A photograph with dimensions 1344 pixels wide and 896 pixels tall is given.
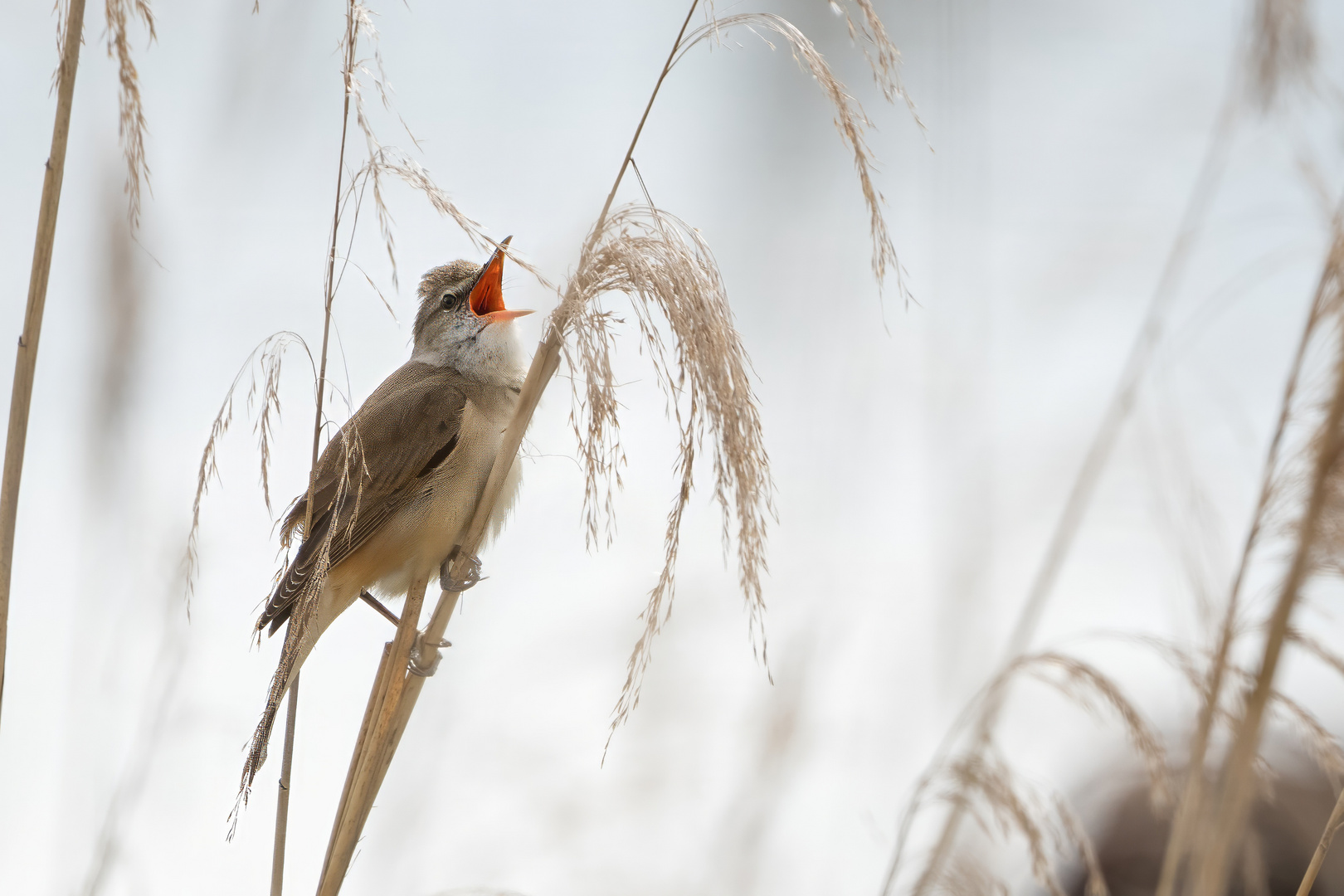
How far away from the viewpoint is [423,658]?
1.71m

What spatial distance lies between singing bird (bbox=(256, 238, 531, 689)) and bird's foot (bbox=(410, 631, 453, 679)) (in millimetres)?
387

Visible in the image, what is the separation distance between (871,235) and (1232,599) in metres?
0.68

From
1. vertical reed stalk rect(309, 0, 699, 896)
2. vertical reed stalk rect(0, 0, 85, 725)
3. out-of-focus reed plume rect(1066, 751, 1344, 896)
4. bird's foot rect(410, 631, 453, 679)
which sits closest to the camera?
vertical reed stalk rect(0, 0, 85, 725)

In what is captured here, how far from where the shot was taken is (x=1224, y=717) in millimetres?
1322

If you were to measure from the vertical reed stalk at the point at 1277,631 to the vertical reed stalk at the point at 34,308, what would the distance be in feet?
4.72

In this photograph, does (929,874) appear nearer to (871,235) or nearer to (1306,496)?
(1306,496)

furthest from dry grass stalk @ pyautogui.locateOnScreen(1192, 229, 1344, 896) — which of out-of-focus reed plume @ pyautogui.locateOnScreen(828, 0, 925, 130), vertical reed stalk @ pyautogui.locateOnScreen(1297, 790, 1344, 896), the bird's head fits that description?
the bird's head

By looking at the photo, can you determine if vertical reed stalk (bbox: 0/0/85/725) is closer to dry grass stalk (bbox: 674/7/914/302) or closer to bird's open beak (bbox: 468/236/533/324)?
dry grass stalk (bbox: 674/7/914/302)

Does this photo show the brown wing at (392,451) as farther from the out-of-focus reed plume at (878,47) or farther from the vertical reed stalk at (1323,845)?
the vertical reed stalk at (1323,845)

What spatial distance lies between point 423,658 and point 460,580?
14 cm

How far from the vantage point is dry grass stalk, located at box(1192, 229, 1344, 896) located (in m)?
1.05

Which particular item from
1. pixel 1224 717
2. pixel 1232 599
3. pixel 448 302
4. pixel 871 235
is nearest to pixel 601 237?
pixel 871 235

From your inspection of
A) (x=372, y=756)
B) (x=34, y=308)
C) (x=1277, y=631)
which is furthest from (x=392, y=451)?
(x=1277, y=631)

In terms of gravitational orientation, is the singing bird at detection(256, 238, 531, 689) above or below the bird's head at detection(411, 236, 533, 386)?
below
